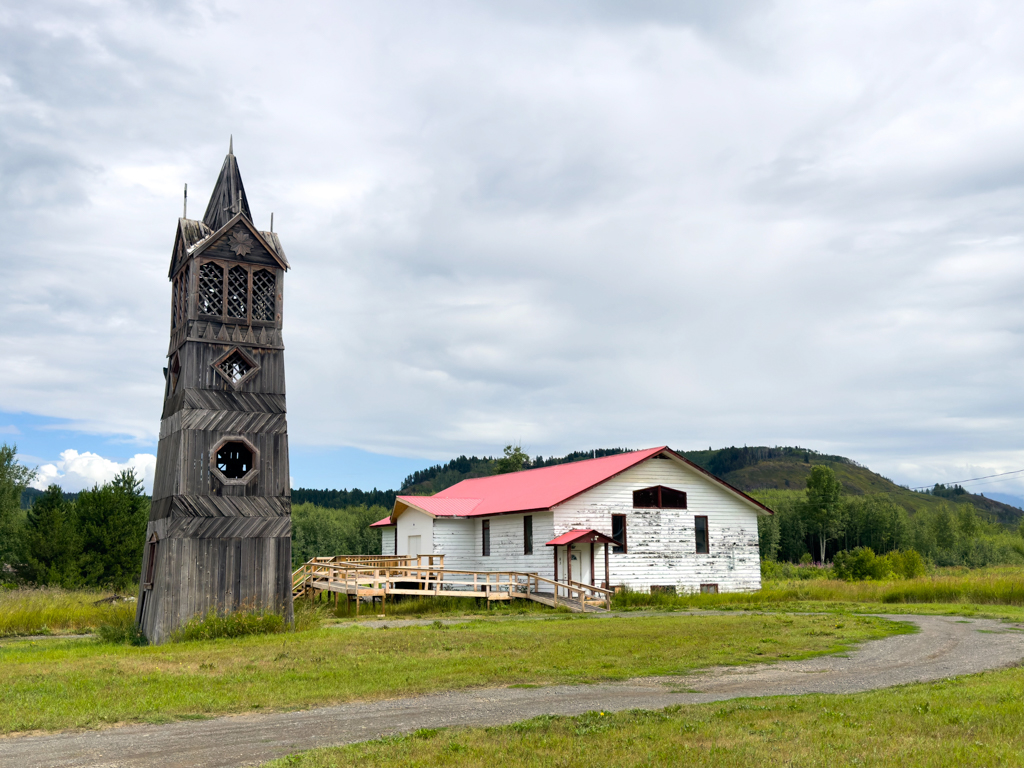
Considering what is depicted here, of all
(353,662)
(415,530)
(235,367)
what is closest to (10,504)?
(415,530)

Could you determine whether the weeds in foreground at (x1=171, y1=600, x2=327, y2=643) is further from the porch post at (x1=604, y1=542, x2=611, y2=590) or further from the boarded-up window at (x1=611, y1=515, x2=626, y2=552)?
the boarded-up window at (x1=611, y1=515, x2=626, y2=552)

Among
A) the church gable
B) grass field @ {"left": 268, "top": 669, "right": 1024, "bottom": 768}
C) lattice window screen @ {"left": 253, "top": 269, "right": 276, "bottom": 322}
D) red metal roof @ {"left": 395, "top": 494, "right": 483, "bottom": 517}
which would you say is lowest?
grass field @ {"left": 268, "top": 669, "right": 1024, "bottom": 768}

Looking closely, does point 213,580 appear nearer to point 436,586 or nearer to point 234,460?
point 234,460

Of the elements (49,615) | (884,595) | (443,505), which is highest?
(443,505)

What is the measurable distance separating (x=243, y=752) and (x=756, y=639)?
12.8m

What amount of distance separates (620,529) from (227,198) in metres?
20.7

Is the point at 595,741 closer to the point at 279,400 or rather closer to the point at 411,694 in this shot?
the point at 411,694

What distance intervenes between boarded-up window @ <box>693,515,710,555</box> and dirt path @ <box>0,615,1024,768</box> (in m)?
20.3

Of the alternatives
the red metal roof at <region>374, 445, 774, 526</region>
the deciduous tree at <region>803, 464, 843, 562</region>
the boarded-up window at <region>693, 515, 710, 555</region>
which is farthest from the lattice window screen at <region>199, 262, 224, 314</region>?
the deciduous tree at <region>803, 464, 843, 562</region>

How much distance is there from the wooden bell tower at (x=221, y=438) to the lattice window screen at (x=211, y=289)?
0.03m

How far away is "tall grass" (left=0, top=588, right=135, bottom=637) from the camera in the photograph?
23641 millimetres

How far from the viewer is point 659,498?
36.5 meters

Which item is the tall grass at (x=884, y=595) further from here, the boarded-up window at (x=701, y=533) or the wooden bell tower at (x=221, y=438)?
the wooden bell tower at (x=221, y=438)

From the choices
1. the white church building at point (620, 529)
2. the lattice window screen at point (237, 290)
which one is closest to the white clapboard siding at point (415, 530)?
the white church building at point (620, 529)
